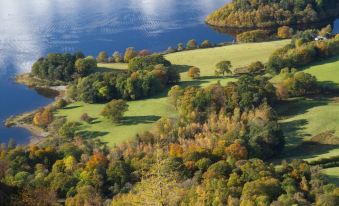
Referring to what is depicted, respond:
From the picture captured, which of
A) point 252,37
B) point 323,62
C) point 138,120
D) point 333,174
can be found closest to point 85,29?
point 252,37

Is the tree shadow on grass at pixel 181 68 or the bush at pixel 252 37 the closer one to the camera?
the tree shadow on grass at pixel 181 68

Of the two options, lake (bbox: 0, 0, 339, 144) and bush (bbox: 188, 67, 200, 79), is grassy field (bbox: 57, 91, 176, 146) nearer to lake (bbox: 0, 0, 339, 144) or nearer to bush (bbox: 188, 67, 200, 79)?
bush (bbox: 188, 67, 200, 79)

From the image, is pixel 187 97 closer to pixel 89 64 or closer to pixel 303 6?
pixel 89 64

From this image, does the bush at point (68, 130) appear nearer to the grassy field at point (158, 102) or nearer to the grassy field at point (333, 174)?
the grassy field at point (158, 102)

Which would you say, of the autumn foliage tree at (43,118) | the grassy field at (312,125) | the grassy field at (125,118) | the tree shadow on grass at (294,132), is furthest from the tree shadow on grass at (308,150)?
the autumn foliage tree at (43,118)

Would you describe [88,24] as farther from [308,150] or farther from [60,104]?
[308,150]

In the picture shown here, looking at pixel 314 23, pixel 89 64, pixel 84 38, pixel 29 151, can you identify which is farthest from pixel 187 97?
pixel 314 23
